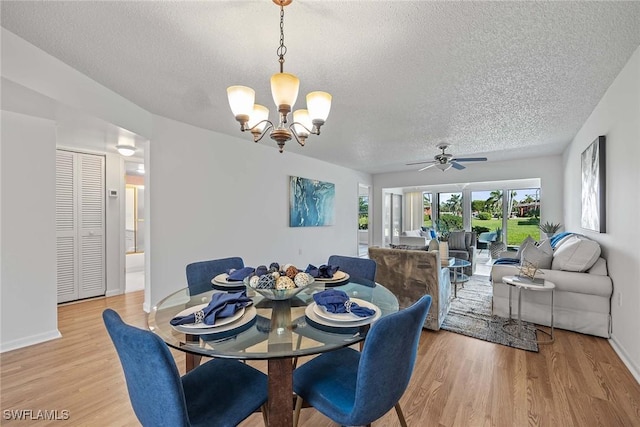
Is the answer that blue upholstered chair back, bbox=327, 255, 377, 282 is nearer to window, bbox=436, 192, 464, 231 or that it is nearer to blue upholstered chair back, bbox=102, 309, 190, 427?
blue upholstered chair back, bbox=102, 309, 190, 427

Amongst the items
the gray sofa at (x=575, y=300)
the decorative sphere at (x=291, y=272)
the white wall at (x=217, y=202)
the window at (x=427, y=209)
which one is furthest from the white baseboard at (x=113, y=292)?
the window at (x=427, y=209)

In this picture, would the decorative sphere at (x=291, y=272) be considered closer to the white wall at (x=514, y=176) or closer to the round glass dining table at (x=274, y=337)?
the round glass dining table at (x=274, y=337)

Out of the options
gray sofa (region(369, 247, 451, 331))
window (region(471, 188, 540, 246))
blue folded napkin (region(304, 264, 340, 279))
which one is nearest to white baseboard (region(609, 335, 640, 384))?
gray sofa (region(369, 247, 451, 331))

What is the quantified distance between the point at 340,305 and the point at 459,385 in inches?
53.0

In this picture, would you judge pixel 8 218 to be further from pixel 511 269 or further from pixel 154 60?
pixel 511 269

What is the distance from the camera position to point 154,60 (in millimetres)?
2016

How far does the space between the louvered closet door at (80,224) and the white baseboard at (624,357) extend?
18.9ft

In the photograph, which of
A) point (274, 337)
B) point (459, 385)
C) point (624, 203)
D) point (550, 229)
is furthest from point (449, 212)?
point (274, 337)

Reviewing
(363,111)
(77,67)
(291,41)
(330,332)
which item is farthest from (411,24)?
(77,67)

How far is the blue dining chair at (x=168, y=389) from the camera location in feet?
2.84

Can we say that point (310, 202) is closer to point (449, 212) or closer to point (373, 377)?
point (373, 377)

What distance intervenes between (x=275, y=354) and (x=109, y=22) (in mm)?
2066

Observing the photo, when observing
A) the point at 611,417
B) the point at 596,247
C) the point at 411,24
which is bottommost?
the point at 611,417

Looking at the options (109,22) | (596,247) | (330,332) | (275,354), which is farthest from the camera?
(596,247)
